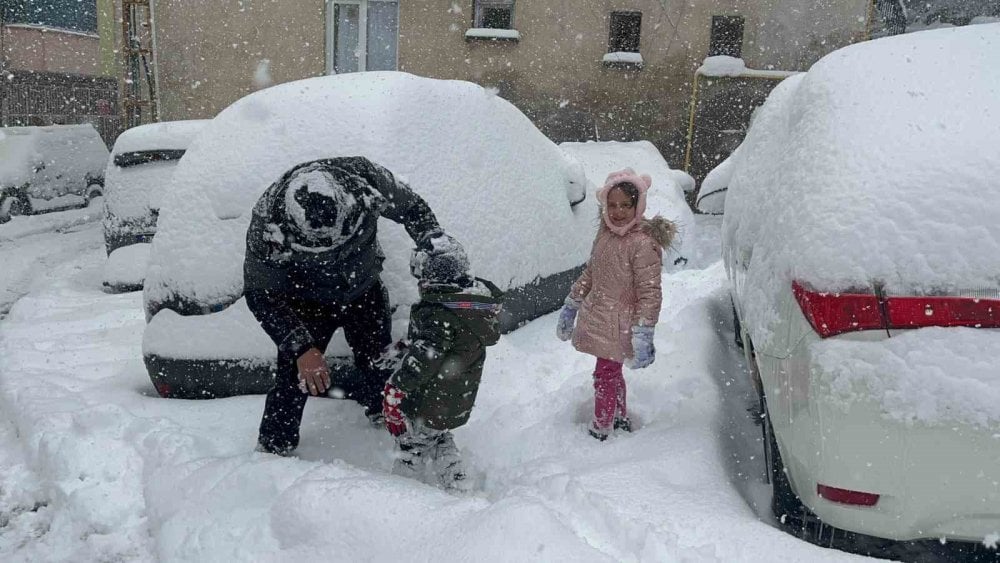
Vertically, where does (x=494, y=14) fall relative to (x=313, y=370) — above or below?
above

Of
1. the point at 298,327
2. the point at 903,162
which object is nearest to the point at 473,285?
the point at 298,327

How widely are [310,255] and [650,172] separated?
205 inches

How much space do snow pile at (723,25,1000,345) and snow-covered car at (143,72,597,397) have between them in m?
1.38

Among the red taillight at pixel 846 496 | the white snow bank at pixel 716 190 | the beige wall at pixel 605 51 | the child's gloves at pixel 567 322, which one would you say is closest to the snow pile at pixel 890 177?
the red taillight at pixel 846 496

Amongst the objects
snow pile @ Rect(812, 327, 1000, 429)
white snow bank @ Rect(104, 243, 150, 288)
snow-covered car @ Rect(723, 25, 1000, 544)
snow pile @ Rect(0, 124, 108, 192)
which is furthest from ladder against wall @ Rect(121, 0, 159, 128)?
snow pile @ Rect(812, 327, 1000, 429)

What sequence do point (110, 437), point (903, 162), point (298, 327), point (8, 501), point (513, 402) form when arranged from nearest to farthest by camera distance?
point (903, 162) < point (298, 327) < point (8, 501) < point (110, 437) < point (513, 402)

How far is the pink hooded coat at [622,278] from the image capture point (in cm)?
290

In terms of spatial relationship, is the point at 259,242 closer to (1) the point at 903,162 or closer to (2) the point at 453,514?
(2) the point at 453,514

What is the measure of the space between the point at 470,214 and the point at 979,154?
199 centimetres

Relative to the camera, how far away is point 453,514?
2123 millimetres

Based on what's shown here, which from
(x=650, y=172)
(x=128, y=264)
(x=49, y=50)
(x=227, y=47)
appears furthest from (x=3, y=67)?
(x=650, y=172)

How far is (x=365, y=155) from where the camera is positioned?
3123mm

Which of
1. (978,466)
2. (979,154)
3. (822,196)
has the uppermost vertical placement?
(979,154)

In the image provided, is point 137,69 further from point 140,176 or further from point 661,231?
point 661,231
